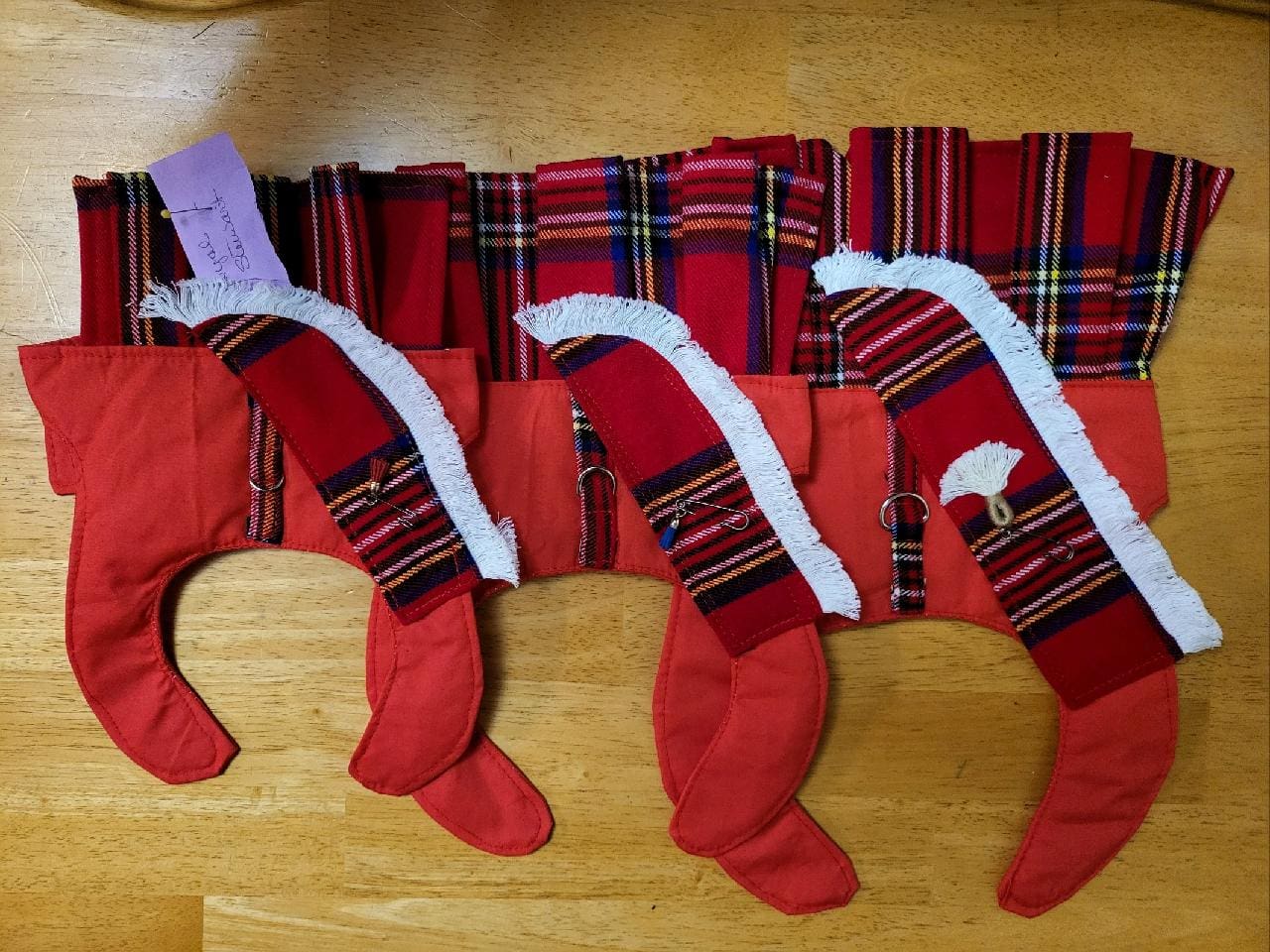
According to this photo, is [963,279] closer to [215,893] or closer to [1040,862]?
[1040,862]

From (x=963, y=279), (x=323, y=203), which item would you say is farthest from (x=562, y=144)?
(x=963, y=279)

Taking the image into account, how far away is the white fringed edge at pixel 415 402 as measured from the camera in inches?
37.0

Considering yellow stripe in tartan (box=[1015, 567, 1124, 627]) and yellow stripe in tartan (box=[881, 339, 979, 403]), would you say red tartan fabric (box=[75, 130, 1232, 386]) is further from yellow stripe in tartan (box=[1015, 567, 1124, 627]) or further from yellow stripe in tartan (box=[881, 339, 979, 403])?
yellow stripe in tartan (box=[1015, 567, 1124, 627])

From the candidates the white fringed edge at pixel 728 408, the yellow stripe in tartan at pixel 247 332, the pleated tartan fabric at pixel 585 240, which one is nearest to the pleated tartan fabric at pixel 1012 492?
the white fringed edge at pixel 728 408

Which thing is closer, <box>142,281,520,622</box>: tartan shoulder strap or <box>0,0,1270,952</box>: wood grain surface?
<box>142,281,520,622</box>: tartan shoulder strap

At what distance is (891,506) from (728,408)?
0.21 m

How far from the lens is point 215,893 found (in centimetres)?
105

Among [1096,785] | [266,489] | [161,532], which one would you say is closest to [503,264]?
Answer: [266,489]

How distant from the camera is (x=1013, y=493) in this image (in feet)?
3.24

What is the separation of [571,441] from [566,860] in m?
0.46

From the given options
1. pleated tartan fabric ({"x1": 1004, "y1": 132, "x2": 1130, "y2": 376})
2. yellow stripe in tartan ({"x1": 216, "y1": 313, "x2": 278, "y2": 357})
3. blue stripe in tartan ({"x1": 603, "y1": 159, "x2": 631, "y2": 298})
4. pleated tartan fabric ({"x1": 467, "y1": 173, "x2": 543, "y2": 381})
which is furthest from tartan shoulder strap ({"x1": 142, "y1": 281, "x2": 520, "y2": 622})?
pleated tartan fabric ({"x1": 1004, "y1": 132, "x2": 1130, "y2": 376})

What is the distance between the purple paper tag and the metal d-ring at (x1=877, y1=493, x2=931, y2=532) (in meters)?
0.65

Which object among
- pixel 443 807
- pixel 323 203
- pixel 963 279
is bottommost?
pixel 443 807

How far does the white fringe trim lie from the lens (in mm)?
974
